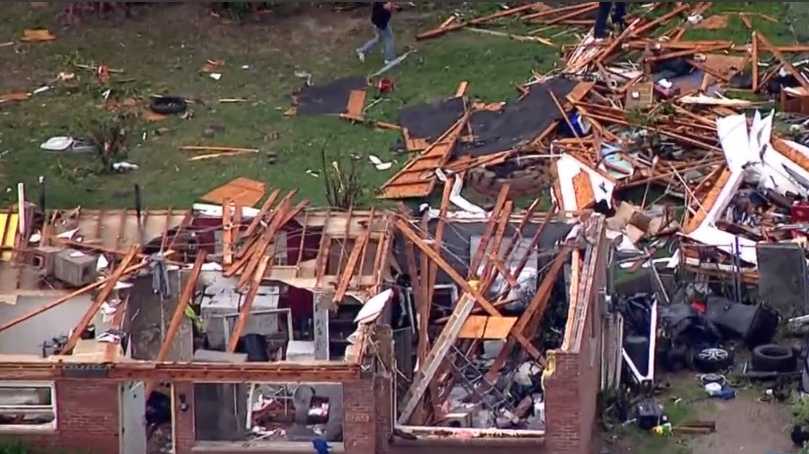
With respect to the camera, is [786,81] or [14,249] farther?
[786,81]

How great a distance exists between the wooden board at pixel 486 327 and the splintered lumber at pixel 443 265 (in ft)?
0.53

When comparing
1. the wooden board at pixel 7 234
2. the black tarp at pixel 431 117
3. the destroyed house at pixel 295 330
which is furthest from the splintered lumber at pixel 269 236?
the black tarp at pixel 431 117

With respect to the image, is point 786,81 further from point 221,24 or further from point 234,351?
point 234,351

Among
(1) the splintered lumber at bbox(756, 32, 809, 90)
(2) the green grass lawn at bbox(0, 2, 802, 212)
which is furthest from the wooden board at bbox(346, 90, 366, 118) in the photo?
(1) the splintered lumber at bbox(756, 32, 809, 90)

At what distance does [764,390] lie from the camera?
27.0 m

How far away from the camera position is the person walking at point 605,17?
3862 centimetres

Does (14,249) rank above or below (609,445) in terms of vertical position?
above

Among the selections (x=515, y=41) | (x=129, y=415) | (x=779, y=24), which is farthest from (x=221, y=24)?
(x=129, y=415)

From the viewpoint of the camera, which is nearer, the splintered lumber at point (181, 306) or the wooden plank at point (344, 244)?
the splintered lumber at point (181, 306)

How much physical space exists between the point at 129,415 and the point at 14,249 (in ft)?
11.2

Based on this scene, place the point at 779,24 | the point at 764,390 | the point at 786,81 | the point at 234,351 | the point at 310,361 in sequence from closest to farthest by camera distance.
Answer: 1. the point at 310,361
2. the point at 234,351
3. the point at 764,390
4. the point at 786,81
5. the point at 779,24

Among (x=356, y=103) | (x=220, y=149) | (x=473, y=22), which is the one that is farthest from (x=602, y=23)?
(x=220, y=149)

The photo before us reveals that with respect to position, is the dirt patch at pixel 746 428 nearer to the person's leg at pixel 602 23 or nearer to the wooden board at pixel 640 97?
the wooden board at pixel 640 97

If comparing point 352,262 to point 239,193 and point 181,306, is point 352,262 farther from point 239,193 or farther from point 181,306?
point 239,193
